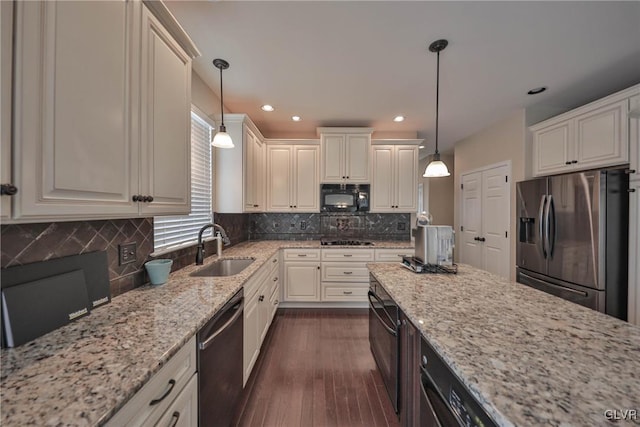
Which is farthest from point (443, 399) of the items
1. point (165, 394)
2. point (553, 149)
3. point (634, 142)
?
point (553, 149)

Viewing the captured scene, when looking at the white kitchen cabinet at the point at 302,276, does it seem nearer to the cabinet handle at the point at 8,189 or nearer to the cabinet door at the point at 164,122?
the cabinet door at the point at 164,122

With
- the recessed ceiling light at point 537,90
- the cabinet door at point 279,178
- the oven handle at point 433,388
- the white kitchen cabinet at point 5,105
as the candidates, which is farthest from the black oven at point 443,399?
the recessed ceiling light at point 537,90

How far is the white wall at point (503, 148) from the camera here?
303 cm

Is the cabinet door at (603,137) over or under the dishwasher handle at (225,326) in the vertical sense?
over

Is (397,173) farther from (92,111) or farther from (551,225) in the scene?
(92,111)

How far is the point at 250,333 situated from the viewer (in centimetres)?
176

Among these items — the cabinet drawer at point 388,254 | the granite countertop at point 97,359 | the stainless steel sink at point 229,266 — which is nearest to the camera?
the granite countertop at point 97,359

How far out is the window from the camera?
1.72 m

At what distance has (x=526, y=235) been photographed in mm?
2730

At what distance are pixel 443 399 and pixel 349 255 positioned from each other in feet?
7.69

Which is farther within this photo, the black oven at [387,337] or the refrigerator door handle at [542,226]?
the refrigerator door handle at [542,226]

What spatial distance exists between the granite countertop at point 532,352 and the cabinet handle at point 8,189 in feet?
4.38

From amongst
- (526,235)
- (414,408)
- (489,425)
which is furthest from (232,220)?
(526,235)

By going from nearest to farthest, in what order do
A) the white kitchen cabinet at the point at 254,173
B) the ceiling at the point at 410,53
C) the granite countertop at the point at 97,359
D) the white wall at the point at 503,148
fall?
the granite countertop at the point at 97,359
the ceiling at the point at 410,53
the white kitchen cabinet at the point at 254,173
the white wall at the point at 503,148
